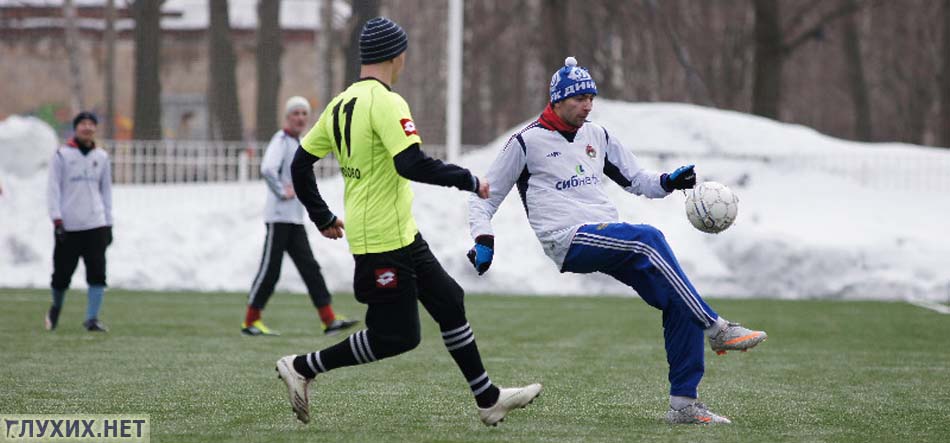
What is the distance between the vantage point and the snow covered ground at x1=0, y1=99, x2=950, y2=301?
20203 millimetres

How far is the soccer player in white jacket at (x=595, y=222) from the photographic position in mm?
7531

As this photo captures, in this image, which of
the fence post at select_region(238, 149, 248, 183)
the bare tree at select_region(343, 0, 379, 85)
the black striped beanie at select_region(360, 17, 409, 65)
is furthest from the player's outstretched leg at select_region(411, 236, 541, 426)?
the bare tree at select_region(343, 0, 379, 85)

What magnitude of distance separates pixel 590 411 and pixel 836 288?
12.7 metres

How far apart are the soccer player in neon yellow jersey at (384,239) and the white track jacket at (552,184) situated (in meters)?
0.68

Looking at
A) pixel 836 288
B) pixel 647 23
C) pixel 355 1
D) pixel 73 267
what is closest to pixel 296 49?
pixel 355 1

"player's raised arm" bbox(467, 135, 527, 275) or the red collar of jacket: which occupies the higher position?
the red collar of jacket

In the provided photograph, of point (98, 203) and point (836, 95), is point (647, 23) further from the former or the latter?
point (98, 203)

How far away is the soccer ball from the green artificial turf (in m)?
1.05

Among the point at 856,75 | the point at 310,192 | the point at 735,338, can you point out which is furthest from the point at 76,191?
the point at 856,75

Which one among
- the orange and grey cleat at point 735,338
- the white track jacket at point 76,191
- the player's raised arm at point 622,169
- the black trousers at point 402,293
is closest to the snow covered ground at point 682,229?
the white track jacket at point 76,191

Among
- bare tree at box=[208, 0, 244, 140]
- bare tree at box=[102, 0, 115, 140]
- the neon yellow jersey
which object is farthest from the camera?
bare tree at box=[102, 0, 115, 140]

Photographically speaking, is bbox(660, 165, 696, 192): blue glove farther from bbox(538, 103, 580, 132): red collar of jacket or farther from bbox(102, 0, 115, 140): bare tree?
bbox(102, 0, 115, 140): bare tree

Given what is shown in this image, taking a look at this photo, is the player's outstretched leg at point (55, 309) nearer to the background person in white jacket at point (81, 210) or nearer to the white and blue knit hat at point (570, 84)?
the background person in white jacket at point (81, 210)

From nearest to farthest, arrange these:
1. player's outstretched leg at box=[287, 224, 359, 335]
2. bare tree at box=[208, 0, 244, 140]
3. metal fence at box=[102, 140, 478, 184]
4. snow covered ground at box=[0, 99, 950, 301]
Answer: player's outstretched leg at box=[287, 224, 359, 335] → snow covered ground at box=[0, 99, 950, 301] → metal fence at box=[102, 140, 478, 184] → bare tree at box=[208, 0, 244, 140]
